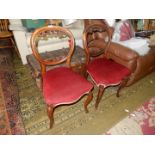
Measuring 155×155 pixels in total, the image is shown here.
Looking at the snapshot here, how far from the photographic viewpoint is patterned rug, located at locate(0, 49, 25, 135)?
4.71 feet

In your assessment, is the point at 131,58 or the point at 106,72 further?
the point at 131,58

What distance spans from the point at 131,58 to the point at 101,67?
1.34ft

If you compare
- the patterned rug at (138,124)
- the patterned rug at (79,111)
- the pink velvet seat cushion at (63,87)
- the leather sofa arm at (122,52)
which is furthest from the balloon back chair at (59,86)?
the leather sofa arm at (122,52)

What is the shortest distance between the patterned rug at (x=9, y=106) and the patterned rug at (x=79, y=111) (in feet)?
0.36

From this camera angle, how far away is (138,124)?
1701mm

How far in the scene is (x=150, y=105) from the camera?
76.9 inches

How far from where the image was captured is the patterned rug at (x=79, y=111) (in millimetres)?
1603

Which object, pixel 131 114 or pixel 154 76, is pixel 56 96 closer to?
pixel 131 114

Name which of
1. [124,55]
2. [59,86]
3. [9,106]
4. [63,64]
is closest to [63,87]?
[59,86]

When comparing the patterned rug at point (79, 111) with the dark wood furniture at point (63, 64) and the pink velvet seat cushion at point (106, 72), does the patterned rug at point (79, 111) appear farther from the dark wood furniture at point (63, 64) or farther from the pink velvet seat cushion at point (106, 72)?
the pink velvet seat cushion at point (106, 72)

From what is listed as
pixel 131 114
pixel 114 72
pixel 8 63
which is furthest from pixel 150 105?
pixel 8 63

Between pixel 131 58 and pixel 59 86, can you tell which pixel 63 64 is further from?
pixel 131 58

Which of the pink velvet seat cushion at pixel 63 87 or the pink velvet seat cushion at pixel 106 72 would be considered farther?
the pink velvet seat cushion at pixel 106 72

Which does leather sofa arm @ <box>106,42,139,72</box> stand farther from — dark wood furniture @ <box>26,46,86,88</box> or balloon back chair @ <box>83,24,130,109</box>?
dark wood furniture @ <box>26,46,86,88</box>
